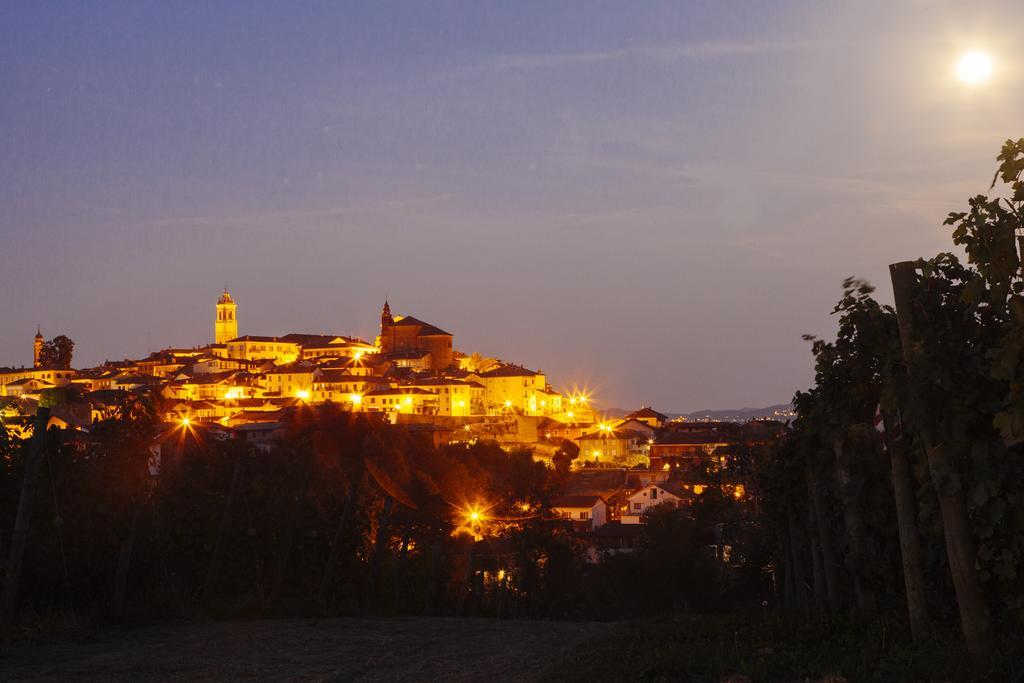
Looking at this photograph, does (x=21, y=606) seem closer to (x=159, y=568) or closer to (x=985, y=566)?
(x=159, y=568)

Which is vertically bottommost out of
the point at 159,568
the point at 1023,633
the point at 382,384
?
the point at 1023,633

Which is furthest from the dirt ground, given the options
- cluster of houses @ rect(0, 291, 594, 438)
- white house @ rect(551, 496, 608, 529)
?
cluster of houses @ rect(0, 291, 594, 438)

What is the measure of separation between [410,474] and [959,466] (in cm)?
2419

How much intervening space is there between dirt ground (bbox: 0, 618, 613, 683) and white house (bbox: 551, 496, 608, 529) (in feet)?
162

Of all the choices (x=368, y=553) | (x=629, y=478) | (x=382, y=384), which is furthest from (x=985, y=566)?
(x=382, y=384)

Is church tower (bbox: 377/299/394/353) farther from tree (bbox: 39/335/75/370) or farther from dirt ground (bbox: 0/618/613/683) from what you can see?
dirt ground (bbox: 0/618/613/683)

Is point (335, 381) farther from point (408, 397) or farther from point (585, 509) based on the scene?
point (585, 509)

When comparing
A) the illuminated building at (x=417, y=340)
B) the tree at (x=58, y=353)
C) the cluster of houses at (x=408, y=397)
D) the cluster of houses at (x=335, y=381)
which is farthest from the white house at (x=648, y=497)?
the tree at (x=58, y=353)

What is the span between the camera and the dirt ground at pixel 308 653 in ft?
35.2

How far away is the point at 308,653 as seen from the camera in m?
12.3

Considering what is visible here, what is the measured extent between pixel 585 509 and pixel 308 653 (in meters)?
54.5

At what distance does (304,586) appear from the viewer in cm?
1997

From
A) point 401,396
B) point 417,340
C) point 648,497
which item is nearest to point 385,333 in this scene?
point 417,340

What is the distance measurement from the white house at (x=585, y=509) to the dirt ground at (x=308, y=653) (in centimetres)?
4934
